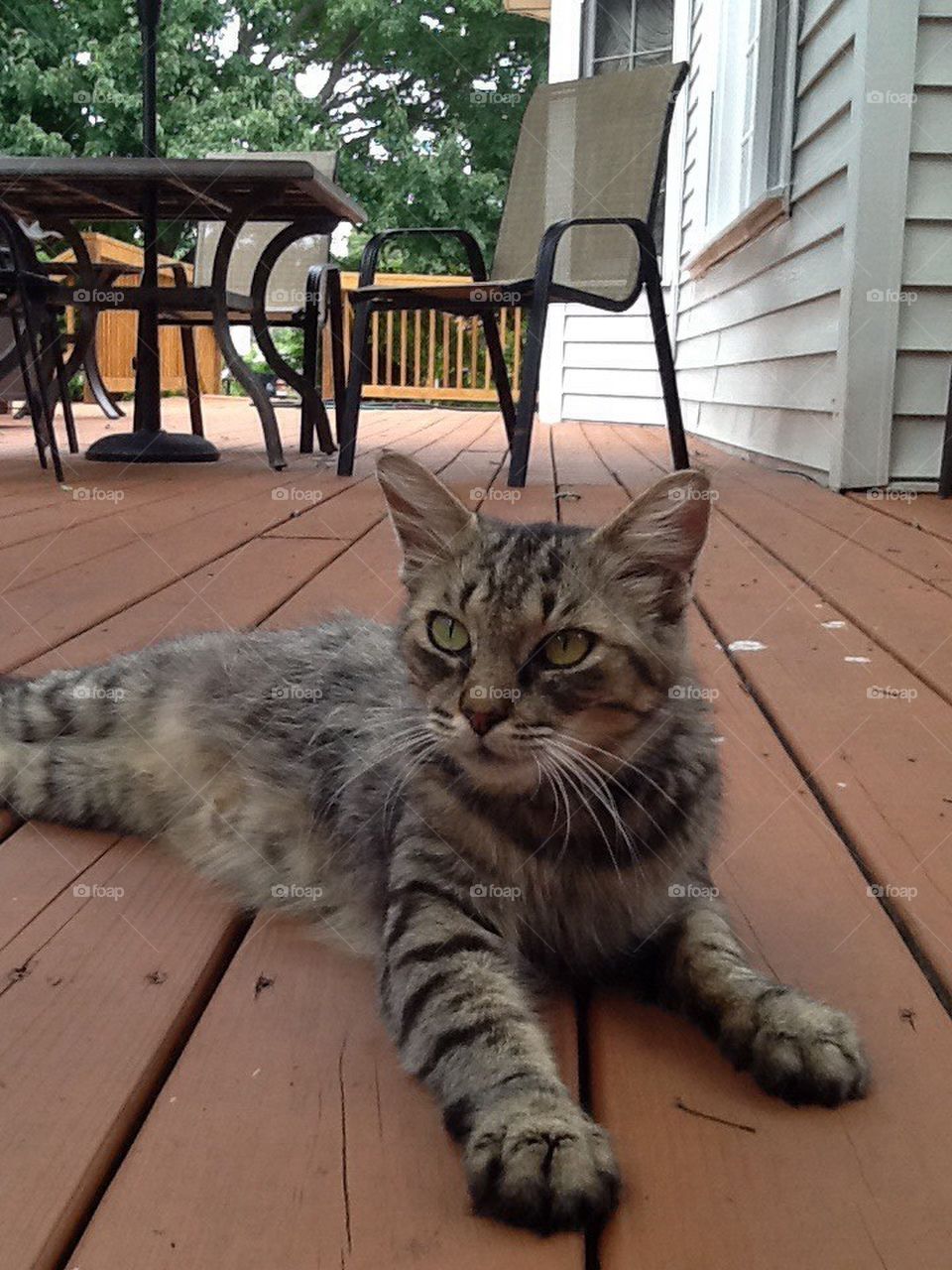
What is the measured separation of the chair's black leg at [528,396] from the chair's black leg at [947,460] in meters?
1.44

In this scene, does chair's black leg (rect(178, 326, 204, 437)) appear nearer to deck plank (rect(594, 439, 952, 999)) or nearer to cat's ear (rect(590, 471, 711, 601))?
deck plank (rect(594, 439, 952, 999))

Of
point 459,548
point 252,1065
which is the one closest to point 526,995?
point 252,1065

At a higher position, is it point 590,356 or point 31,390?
point 590,356

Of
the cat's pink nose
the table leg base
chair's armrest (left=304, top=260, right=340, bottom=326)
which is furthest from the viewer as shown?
chair's armrest (left=304, top=260, right=340, bottom=326)

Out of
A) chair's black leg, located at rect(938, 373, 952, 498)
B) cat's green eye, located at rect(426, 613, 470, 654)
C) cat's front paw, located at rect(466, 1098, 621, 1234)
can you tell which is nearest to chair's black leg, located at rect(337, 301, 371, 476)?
chair's black leg, located at rect(938, 373, 952, 498)

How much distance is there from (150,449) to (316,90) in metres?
10.4

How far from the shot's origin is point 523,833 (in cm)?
133

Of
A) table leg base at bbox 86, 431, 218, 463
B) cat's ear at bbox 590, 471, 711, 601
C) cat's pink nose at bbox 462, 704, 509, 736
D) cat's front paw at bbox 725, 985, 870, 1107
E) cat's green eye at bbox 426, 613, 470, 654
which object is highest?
cat's ear at bbox 590, 471, 711, 601

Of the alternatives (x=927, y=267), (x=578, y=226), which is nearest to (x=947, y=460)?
(x=927, y=267)

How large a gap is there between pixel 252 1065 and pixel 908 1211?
0.54 meters

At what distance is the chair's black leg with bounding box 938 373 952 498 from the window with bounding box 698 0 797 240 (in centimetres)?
150

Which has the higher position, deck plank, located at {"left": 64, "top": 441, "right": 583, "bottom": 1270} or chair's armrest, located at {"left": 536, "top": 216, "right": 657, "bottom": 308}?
chair's armrest, located at {"left": 536, "top": 216, "right": 657, "bottom": 308}

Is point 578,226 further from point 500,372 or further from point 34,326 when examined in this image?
point 34,326

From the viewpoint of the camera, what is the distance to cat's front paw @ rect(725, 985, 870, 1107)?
42.6 inches
